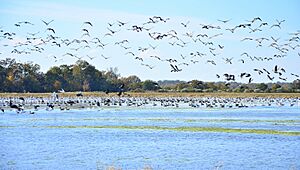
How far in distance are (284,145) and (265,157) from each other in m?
4.09

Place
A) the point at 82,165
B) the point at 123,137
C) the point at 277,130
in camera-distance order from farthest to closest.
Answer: the point at 277,130, the point at 123,137, the point at 82,165

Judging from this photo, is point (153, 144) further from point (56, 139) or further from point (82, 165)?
point (82, 165)

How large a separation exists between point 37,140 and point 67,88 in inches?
2951

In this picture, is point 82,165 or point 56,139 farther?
point 56,139

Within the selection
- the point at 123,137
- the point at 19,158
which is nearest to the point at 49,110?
the point at 123,137

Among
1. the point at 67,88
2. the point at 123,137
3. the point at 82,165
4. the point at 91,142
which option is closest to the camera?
the point at 82,165

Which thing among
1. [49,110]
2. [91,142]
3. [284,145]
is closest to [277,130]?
[284,145]

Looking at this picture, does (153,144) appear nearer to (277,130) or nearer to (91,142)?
(91,142)

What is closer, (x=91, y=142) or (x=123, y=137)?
(x=91, y=142)

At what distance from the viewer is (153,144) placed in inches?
1160

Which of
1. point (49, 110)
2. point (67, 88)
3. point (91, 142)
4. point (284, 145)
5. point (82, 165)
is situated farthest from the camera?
point (67, 88)

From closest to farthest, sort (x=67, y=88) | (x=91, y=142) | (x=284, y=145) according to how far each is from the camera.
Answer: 1. (x=284, y=145)
2. (x=91, y=142)
3. (x=67, y=88)

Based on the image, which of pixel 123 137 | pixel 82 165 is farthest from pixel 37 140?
pixel 82 165

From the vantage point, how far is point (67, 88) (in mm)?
105938
